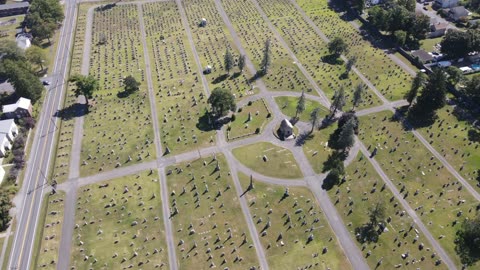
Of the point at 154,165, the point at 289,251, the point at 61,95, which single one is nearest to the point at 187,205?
the point at 154,165

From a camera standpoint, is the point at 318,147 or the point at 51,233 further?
the point at 318,147

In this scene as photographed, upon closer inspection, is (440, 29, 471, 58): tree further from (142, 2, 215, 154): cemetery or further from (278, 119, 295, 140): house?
(142, 2, 215, 154): cemetery

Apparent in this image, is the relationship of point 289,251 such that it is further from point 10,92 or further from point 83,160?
point 10,92

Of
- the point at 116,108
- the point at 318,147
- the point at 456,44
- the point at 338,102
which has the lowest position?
the point at 318,147

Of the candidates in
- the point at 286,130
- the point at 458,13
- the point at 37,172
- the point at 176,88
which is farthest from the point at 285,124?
the point at 458,13

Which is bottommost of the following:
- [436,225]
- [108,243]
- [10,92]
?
[436,225]

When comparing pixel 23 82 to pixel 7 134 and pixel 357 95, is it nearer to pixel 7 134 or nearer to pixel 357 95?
pixel 7 134
